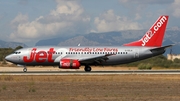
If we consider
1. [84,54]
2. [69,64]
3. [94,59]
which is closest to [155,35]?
[94,59]

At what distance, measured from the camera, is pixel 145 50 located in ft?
192

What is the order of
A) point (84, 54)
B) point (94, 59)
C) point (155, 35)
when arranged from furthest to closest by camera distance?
point (155, 35) → point (84, 54) → point (94, 59)

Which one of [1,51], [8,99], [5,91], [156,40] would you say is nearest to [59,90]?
[5,91]

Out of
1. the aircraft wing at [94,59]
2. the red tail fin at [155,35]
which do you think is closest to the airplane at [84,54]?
the aircraft wing at [94,59]

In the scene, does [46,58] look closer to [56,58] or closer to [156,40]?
[56,58]

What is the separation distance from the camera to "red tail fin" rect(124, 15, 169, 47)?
60.8 m

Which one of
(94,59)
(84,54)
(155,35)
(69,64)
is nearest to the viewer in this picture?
(69,64)

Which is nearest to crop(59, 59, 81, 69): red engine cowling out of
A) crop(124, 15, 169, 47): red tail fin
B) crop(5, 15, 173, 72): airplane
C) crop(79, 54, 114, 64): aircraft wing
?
crop(5, 15, 173, 72): airplane

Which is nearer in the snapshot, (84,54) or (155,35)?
(84,54)

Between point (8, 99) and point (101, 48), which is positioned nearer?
point (8, 99)

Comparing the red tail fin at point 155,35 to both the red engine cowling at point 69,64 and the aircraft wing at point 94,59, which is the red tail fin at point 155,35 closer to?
the aircraft wing at point 94,59

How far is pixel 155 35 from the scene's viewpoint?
6112 centimetres

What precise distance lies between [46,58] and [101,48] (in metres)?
7.36

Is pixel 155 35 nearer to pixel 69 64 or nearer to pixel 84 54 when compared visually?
pixel 84 54
